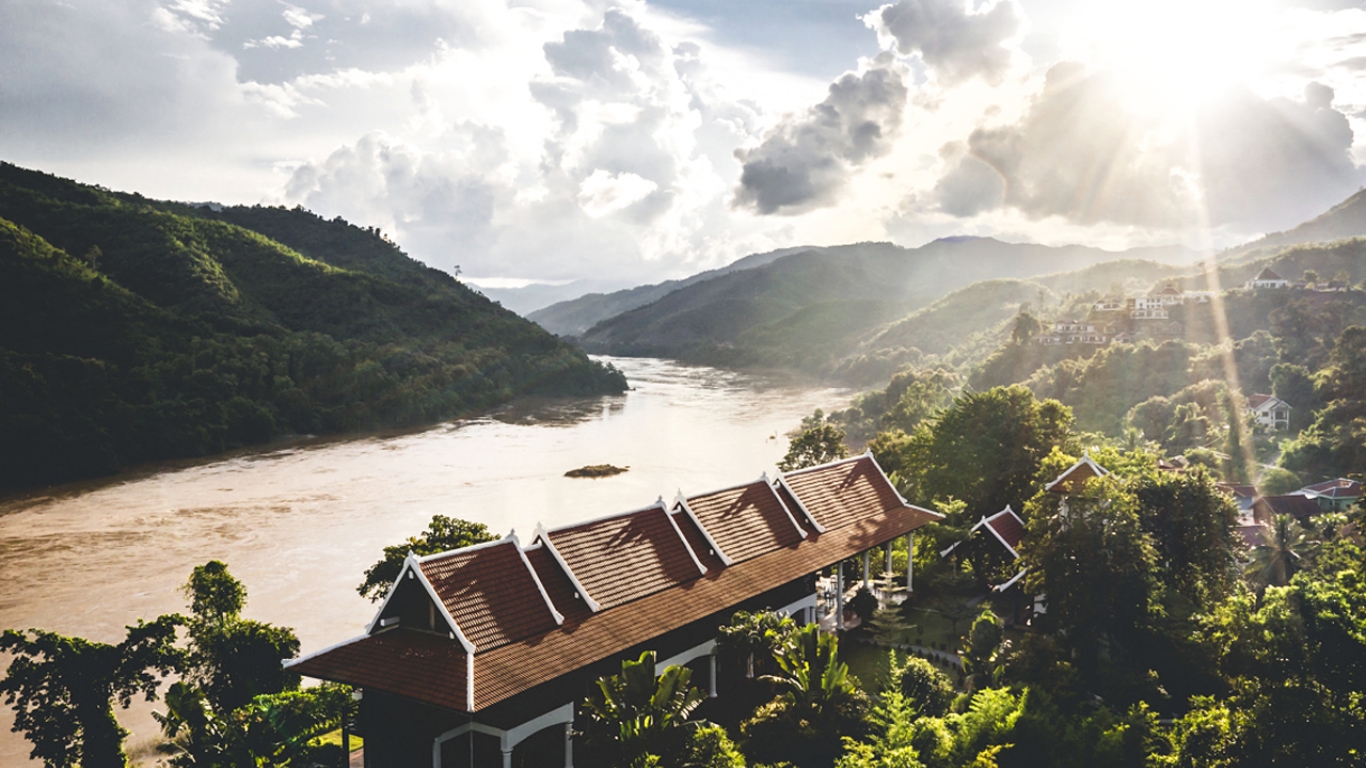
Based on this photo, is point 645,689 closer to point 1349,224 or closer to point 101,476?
point 101,476

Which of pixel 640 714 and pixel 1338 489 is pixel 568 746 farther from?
pixel 1338 489

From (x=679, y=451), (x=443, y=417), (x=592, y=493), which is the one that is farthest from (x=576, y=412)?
(x=592, y=493)

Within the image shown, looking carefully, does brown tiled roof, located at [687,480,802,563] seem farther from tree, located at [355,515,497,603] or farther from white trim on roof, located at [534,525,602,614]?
tree, located at [355,515,497,603]

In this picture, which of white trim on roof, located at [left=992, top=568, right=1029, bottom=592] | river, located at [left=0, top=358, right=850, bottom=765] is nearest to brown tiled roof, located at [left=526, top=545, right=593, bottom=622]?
white trim on roof, located at [left=992, top=568, right=1029, bottom=592]

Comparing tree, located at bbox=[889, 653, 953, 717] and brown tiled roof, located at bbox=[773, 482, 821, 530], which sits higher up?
brown tiled roof, located at bbox=[773, 482, 821, 530]

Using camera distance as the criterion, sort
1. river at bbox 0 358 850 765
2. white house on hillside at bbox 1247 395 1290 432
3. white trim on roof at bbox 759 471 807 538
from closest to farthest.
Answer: white trim on roof at bbox 759 471 807 538, river at bbox 0 358 850 765, white house on hillside at bbox 1247 395 1290 432

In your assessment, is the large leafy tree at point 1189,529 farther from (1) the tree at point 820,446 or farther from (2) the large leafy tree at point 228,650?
(2) the large leafy tree at point 228,650

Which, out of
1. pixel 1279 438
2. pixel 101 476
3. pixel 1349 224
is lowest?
pixel 1279 438
